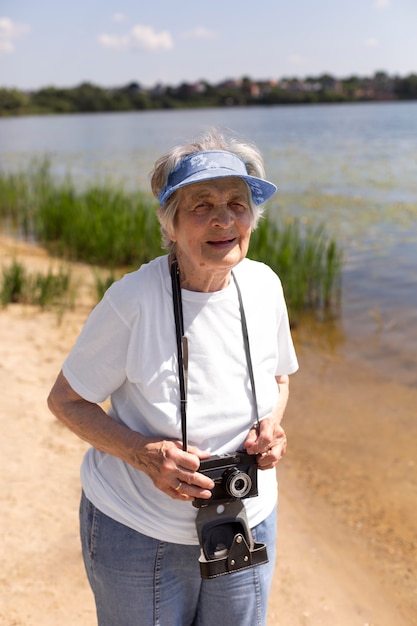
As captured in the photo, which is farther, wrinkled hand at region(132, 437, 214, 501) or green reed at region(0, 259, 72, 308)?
green reed at region(0, 259, 72, 308)

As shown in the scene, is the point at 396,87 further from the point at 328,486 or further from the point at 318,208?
the point at 328,486

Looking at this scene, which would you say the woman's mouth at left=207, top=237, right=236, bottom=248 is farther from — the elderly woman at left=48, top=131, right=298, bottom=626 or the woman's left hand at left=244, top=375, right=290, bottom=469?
the woman's left hand at left=244, top=375, right=290, bottom=469

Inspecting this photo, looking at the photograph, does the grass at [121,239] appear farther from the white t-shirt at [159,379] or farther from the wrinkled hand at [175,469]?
the wrinkled hand at [175,469]

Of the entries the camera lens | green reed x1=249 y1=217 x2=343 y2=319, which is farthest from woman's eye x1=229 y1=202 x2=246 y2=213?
green reed x1=249 y1=217 x2=343 y2=319

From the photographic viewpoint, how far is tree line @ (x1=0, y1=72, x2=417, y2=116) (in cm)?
6000

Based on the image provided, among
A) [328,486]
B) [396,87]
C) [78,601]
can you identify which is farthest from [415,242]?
[396,87]

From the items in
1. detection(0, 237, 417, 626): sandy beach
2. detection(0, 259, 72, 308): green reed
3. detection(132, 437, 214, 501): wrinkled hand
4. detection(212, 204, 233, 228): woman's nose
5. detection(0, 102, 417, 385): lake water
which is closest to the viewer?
detection(132, 437, 214, 501): wrinkled hand

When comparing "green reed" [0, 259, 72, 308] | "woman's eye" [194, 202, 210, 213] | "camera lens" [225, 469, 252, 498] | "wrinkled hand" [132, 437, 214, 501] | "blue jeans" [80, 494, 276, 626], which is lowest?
"green reed" [0, 259, 72, 308]

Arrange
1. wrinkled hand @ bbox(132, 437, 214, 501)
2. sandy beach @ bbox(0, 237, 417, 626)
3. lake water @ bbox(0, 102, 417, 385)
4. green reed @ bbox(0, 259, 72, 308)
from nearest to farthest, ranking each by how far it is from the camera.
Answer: wrinkled hand @ bbox(132, 437, 214, 501) < sandy beach @ bbox(0, 237, 417, 626) < green reed @ bbox(0, 259, 72, 308) < lake water @ bbox(0, 102, 417, 385)

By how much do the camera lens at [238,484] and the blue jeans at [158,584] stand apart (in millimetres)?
143

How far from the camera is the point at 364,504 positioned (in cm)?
352

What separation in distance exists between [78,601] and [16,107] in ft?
203

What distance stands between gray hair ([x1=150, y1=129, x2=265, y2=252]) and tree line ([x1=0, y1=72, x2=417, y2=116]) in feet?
198

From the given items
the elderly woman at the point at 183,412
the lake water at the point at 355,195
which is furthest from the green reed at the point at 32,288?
the elderly woman at the point at 183,412
